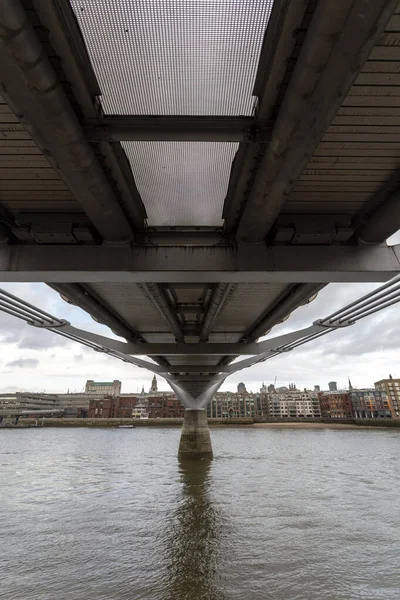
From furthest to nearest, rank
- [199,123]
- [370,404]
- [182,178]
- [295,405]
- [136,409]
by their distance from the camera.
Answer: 1. [295,405]
2. [136,409]
3. [370,404]
4. [182,178]
5. [199,123]

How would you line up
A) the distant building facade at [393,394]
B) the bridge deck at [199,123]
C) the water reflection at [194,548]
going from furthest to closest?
1. the distant building facade at [393,394]
2. the water reflection at [194,548]
3. the bridge deck at [199,123]

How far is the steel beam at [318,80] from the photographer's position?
246cm

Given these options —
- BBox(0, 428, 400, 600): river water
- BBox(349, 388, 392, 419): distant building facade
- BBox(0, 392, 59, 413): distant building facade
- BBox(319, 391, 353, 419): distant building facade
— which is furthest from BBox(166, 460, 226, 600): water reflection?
BBox(0, 392, 59, 413): distant building facade

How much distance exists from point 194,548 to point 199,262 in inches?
309

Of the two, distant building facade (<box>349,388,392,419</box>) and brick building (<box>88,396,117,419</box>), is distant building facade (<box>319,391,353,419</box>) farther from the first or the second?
brick building (<box>88,396,117,419</box>)

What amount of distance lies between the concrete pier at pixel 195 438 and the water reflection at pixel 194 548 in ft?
49.4

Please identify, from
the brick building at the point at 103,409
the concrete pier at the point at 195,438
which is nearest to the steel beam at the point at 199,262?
the concrete pier at the point at 195,438

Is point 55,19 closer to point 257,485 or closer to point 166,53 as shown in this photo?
point 166,53

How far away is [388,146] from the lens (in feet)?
14.4

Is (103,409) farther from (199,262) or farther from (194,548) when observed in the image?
(199,262)

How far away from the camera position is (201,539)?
10000 millimetres

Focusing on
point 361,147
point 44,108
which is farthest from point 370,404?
point 44,108

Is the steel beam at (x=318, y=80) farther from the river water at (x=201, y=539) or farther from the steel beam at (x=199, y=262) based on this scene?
the river water at (x=201, y=539)

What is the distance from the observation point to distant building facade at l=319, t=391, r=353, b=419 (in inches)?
5032
